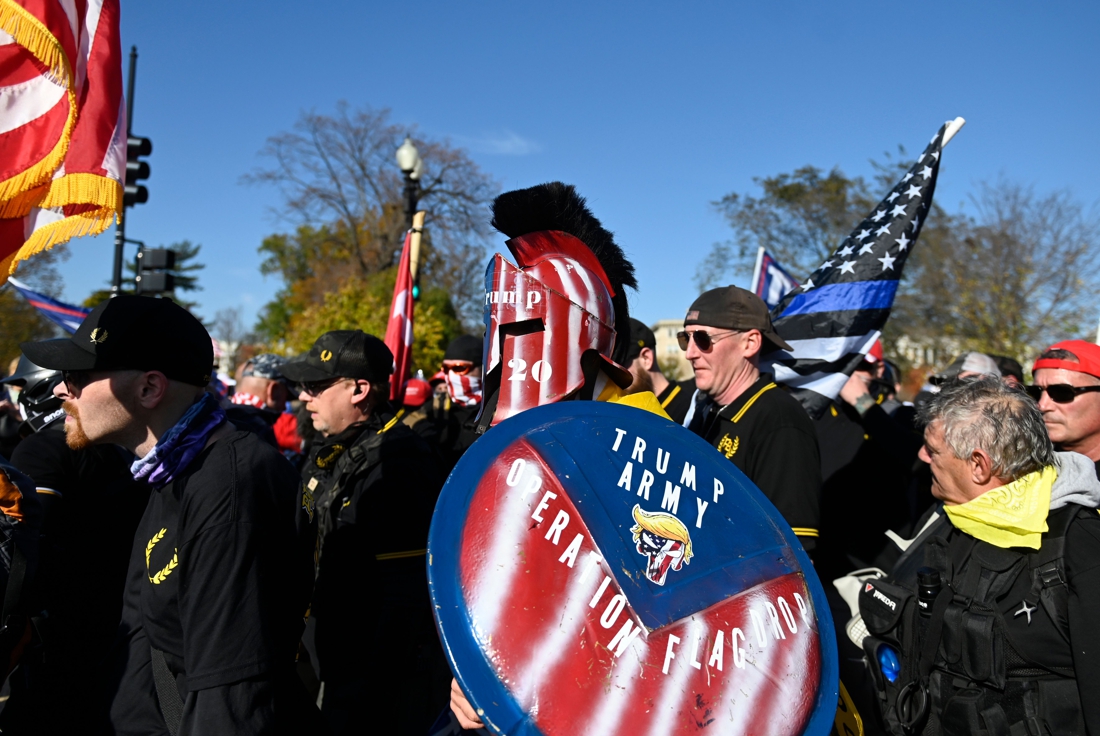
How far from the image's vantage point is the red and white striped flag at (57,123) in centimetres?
280

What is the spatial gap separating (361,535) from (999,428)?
95.2 inches

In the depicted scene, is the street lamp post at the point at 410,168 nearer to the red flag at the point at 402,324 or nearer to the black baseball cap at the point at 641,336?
the red flag at the point at 402,324

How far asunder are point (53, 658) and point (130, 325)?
1.80 meters

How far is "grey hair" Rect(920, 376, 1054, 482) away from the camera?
267 cm

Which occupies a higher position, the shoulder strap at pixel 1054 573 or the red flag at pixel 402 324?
the red flag at pixel 402 324

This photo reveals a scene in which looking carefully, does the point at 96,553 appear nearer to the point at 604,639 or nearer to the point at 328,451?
the point at 328,451

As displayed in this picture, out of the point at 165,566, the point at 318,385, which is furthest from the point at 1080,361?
the point at 165,566

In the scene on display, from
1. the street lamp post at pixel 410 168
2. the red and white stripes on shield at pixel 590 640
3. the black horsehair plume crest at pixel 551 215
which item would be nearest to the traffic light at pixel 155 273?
the street lamp post at pixel 410 168

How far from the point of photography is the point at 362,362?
3.98 meters

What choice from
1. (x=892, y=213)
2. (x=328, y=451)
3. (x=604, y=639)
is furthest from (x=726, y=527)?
(x=892, y=213)

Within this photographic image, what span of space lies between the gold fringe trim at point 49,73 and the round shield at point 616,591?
7.43ft

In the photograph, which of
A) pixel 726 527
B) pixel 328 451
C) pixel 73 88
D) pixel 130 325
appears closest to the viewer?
pixel 726 527

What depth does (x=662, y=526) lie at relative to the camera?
163 cm

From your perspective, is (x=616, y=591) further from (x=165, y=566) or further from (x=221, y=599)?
(x=165, y=566)
